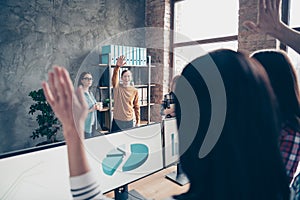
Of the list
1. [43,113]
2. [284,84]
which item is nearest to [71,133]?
[284,84]

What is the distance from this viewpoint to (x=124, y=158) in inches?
49.8

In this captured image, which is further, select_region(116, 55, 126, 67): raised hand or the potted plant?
select_region(116, 55, 126, 67): raised hand

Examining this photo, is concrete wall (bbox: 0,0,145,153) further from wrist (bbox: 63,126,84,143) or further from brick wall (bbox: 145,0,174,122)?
wrist (bbox: 63,126,84,143)

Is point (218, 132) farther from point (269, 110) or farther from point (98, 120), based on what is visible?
point (98, 120)

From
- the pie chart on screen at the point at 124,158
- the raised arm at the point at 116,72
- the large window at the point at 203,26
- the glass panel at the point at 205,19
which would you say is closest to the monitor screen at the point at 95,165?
the pie chart on screen at the point at 124,158

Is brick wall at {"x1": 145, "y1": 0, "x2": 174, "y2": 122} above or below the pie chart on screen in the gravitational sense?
above

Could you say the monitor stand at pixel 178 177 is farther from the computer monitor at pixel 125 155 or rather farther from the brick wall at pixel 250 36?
the brick wall at pixel 250 36

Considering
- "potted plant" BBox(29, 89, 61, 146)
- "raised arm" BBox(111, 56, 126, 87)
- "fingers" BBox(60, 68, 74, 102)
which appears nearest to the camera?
"fingers" BBox(60, 68, 74, 102)

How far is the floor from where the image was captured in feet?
4.41

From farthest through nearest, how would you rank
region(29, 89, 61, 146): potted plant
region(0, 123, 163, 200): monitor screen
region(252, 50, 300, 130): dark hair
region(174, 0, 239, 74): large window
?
region(174, 0, 239, 74): large window → region(29, 89, 61, 146): potted plant → region(0, 123, 163, 200): monitor screen → region(252, 50, 300, 130): dark hair

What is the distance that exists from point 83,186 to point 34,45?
3658 mm

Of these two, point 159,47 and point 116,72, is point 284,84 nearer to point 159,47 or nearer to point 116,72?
point 116,72

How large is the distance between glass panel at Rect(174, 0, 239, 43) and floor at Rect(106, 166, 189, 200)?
317 centimetres

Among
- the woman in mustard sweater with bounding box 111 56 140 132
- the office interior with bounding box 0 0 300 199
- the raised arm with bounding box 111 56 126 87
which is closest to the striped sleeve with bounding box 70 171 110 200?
the office interior with bounding box 0 0 300 199
